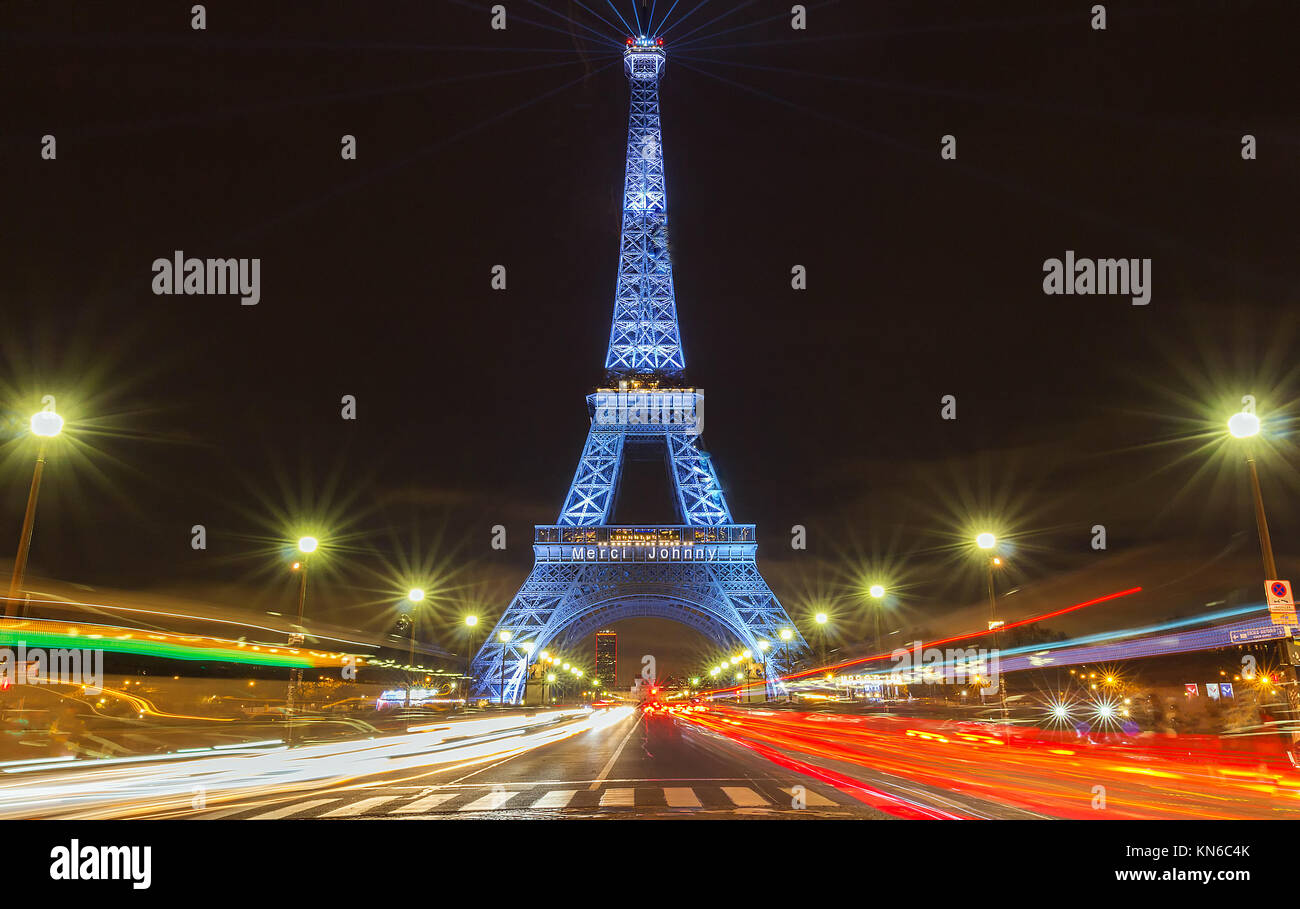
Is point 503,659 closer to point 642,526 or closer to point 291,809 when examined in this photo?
point 642,526

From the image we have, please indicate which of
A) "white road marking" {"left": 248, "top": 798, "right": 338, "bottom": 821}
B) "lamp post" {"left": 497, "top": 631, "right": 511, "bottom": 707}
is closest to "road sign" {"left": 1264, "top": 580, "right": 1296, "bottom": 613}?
"white road marking" {"left": 248, "top": 798, "right": 338, "bottom": 821}

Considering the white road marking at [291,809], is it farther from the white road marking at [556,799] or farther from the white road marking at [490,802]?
the white road marking at [556,799]

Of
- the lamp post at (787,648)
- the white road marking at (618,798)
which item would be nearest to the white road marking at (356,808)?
the white road marking at (618,798)

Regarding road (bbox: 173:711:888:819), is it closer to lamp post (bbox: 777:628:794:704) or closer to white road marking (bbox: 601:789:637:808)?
white road marking (bbox: 601:789:637:808)

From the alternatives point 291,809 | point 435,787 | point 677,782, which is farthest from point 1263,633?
point 291,809

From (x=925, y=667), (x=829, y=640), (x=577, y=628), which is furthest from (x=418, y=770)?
(x=829, y=640)

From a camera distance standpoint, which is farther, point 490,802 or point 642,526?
point 642,526
